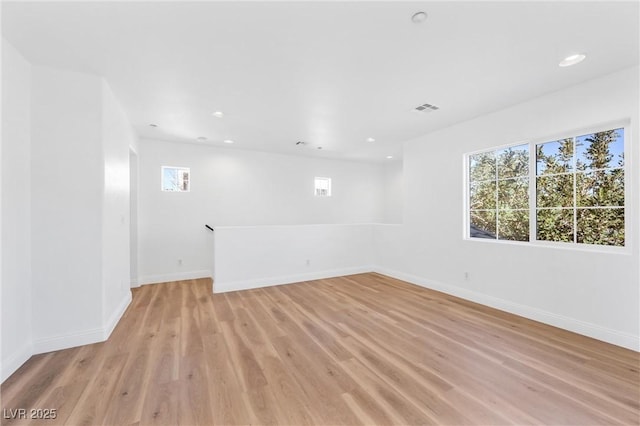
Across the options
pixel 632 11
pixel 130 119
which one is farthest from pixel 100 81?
pixel 632 11

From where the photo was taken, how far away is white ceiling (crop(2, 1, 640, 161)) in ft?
5.95

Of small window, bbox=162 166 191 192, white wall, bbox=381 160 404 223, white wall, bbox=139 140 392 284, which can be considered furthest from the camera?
white wall, bbox=381 160 404 223

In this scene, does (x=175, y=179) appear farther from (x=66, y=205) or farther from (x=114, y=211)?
(x=66, y=205)

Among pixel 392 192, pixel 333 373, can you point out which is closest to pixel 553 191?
pixel 333 373

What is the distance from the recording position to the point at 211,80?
108 inches

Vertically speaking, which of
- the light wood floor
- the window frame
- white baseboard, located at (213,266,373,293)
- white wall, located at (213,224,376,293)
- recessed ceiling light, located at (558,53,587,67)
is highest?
recessed ceiling light, located at (558,53,587,67)

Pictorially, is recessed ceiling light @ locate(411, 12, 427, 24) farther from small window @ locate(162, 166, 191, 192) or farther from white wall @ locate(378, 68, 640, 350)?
small window @ locate(162, 166, 191, 192)

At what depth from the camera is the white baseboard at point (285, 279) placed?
4395mm

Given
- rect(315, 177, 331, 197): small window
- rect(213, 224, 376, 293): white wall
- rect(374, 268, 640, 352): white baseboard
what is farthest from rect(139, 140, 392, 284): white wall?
rect(374, 268, 640, 352): white baseboard

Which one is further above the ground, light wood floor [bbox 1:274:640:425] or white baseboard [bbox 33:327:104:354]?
white baseboard [bbox 33:327:104:354]

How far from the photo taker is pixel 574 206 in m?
2.98

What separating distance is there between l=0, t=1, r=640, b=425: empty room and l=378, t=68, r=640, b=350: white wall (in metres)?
0.02

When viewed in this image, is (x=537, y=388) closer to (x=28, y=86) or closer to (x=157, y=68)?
(x=157, y=68)

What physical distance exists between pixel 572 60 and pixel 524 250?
6.66ft
